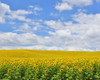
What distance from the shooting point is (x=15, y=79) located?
8.85 meters

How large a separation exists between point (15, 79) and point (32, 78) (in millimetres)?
1185

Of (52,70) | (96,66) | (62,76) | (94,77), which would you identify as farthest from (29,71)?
(96,66)

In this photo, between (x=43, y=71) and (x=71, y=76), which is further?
(x=43, y=71)

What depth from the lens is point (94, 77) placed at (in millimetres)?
9281

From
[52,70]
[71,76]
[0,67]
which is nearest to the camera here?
[71,76]

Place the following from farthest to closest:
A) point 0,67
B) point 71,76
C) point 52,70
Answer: point 0,67
point 52,70
point 71,76

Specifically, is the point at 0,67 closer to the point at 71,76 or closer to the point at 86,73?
the point at 71,76

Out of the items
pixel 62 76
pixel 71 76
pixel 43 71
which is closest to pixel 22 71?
pixel 43 71

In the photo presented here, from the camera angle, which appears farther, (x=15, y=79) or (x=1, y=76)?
(x=1, y=76)

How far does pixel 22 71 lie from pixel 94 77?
4897mm

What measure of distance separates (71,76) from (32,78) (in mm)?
2268

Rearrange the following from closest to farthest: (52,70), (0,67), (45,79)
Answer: (45,79), (52,70), (0,67)

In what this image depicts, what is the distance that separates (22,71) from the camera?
10.3 metres

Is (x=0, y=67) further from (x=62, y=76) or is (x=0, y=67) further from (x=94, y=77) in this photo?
(x=94, y=77)
